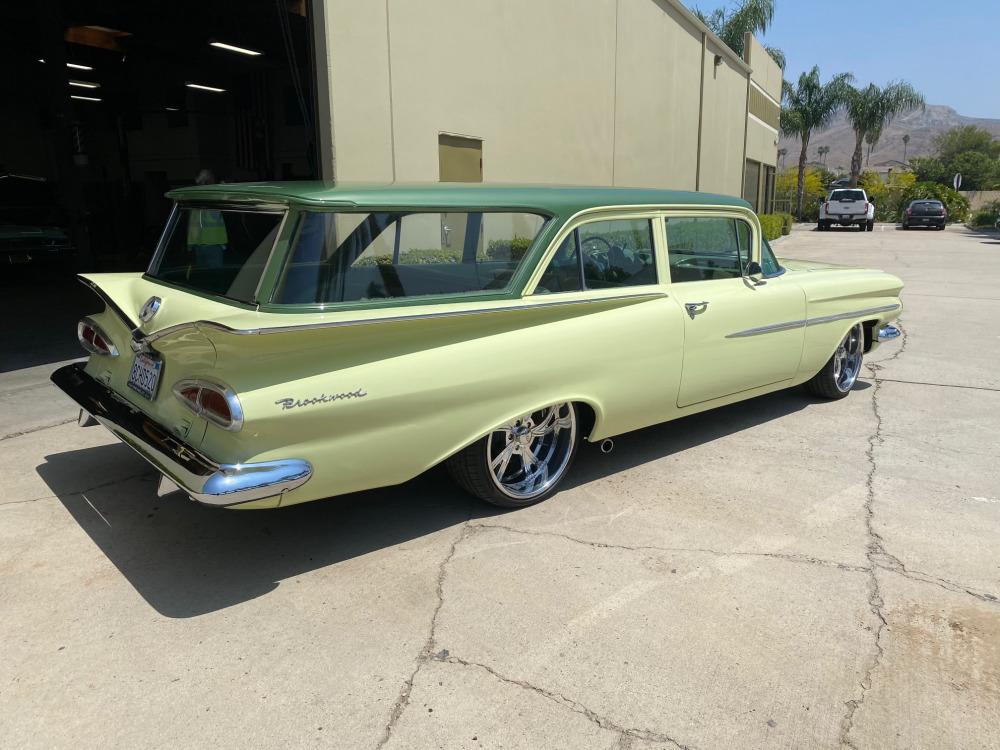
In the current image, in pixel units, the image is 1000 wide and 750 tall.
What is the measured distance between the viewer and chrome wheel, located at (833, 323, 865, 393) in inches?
231

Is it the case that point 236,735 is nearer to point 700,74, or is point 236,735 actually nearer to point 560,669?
point 560,669

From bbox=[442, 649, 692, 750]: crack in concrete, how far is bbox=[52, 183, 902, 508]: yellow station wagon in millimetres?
865

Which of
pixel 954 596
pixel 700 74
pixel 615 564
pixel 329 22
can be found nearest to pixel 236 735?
pixel 615 564

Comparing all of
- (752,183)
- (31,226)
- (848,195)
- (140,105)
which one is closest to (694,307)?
(31,226)

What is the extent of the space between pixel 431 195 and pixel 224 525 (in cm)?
185

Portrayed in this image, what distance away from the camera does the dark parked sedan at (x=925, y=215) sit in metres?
36.0

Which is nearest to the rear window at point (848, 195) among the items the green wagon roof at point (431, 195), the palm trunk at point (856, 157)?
the palm trunk at point (856, 157)

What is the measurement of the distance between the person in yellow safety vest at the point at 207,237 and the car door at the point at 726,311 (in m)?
2.38

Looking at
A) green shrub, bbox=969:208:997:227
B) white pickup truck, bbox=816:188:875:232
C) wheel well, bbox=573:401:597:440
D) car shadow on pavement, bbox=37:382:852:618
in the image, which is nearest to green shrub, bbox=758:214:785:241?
white pickup truck, bbox=816:188:875:232

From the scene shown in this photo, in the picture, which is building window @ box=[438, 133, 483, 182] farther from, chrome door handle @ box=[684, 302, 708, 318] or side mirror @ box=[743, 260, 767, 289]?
chrome door handle @ box=[684, 302, 708, 318]

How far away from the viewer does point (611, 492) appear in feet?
13.7

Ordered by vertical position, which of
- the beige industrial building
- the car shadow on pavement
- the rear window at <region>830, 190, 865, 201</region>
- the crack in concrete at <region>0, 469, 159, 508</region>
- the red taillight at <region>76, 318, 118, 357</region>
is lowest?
the car shadow on pavement

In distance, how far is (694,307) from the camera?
14.2ft

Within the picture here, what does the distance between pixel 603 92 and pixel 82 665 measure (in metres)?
12.7
